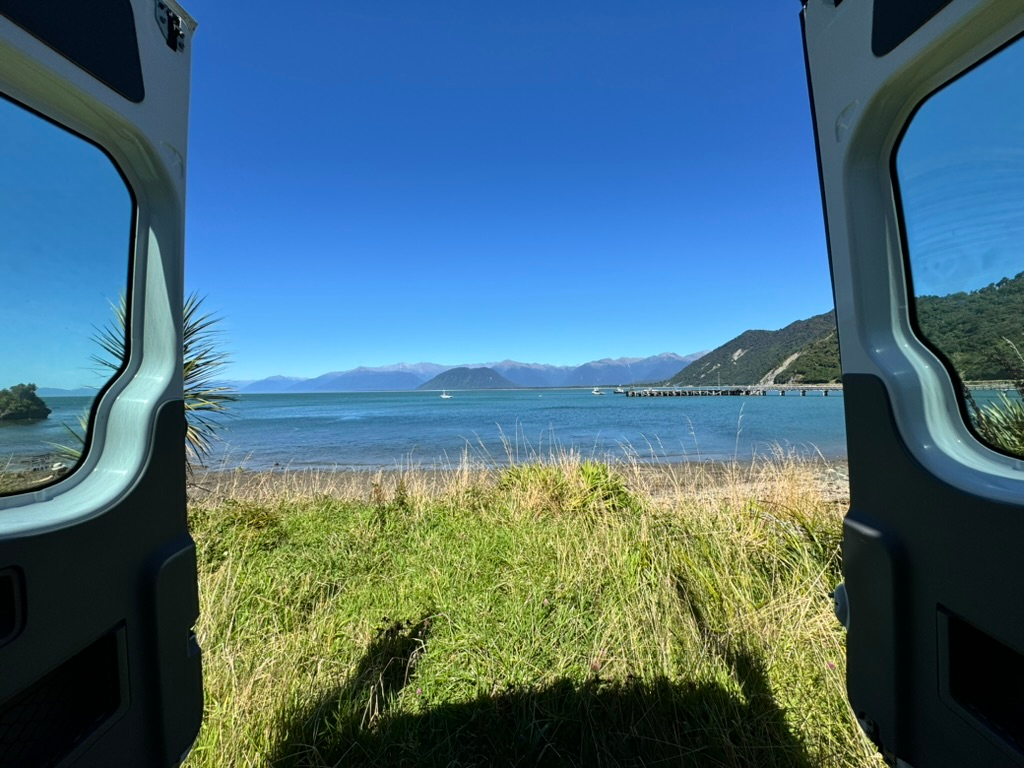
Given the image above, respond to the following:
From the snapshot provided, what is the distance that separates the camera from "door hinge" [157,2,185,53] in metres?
1.47

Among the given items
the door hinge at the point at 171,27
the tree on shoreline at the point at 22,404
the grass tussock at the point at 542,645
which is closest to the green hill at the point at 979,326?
the grass tussock at the point at 542,645

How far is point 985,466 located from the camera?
1.24 meters

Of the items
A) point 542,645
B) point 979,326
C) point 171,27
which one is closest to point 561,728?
point 542,645

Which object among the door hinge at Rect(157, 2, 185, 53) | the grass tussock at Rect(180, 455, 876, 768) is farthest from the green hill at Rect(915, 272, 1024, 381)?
the door hinge at Rect(157, 2, 185, 53)

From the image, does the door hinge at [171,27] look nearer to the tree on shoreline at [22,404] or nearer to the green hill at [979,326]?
the tree on shoreline at [22,404]

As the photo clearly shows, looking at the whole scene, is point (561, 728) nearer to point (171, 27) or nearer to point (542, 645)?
point (542, 645)

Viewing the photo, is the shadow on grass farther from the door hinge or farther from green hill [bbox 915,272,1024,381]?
the door hinge

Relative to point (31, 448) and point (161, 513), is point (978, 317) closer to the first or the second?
point (161, 513)

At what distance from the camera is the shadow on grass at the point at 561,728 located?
2078 millimetres

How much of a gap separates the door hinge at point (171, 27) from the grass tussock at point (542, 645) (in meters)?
2.52

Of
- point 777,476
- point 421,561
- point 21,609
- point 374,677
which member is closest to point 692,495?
point 777,476

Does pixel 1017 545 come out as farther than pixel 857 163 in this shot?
No

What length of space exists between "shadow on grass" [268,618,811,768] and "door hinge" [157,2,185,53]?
102 inches

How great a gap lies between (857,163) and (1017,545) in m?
1.11
